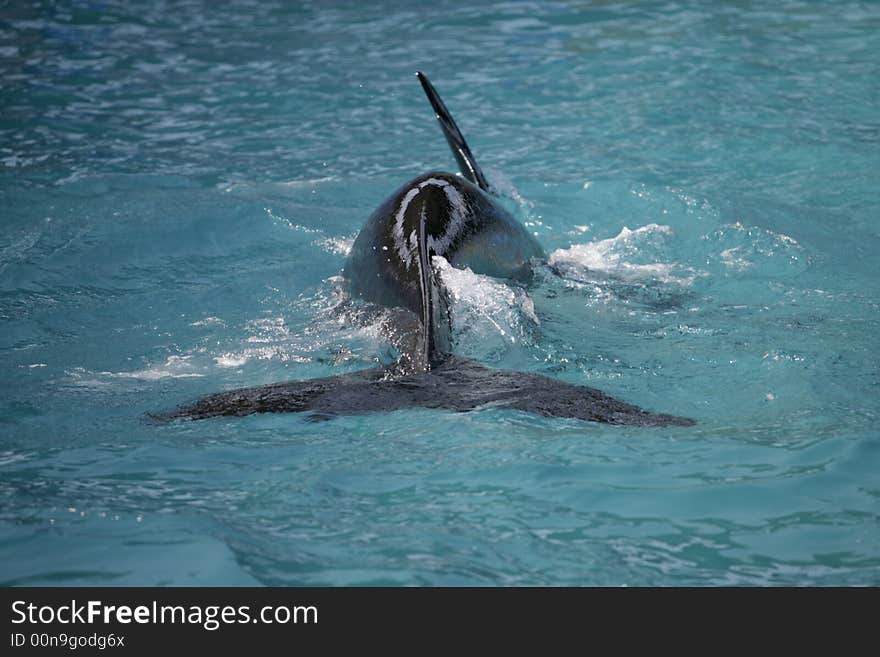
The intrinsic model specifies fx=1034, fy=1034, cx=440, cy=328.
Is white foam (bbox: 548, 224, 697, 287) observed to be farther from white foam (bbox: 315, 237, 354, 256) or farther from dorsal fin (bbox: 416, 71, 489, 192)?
white foam (bbox: 315, 237, 354, 256)

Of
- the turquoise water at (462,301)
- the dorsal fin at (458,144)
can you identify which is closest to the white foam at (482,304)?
the turquoise water at (462,301)

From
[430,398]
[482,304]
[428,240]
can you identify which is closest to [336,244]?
[428,240]

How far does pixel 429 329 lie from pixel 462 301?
0.59 m

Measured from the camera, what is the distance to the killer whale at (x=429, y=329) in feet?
17.0

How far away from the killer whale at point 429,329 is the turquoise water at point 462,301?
0.57 ft

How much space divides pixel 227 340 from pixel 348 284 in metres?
0.93

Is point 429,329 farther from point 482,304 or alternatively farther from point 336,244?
point 336,244

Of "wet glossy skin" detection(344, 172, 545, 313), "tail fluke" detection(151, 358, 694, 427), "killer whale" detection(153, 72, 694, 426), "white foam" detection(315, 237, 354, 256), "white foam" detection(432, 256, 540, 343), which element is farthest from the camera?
"white foam" detection(315, 237, 354, 256)

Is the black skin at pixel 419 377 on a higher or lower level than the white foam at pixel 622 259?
higher

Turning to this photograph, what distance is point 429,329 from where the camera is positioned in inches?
227

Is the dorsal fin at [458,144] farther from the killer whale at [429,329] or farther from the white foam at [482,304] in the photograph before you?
the white foam at [482,304]

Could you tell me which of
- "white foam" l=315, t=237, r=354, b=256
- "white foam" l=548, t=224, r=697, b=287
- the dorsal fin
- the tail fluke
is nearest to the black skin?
the tail fluke

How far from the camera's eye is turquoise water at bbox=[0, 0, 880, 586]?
4.38 m

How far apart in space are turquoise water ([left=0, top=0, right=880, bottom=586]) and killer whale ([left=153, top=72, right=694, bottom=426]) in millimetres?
Result: 173
